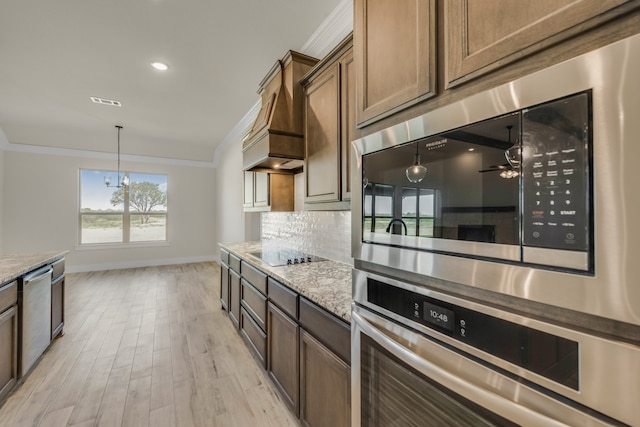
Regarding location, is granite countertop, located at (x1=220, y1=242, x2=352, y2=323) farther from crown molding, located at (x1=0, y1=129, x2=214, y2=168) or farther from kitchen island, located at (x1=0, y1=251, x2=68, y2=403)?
crown molding, located at (x1=0, y1=129, x2=214, y2=168)

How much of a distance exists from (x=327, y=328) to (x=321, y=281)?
0.42m

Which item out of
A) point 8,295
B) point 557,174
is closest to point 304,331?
point 557,174

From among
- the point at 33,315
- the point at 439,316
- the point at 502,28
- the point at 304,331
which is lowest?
the point at 33,315

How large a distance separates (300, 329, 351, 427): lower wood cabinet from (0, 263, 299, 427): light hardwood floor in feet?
1.30

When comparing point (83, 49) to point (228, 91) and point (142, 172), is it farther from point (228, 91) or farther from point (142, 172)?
point (142, 172)

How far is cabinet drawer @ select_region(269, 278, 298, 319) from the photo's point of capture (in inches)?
66.1

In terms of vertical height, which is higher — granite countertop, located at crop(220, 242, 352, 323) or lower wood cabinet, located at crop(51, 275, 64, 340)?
granite countertop, located at crop(220, 242, 352, 323)

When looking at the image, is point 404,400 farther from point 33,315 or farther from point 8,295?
point 33,315

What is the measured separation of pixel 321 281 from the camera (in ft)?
5.77

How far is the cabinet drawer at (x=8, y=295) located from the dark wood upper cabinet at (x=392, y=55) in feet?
8.47

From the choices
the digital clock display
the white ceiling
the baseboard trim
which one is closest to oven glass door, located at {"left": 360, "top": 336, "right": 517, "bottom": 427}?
the digital clock display

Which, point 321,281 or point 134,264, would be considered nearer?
point 321,281

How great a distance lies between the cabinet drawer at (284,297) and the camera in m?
1.68

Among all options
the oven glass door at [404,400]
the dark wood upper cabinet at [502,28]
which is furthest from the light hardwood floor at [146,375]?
the dark wood upper cabinet at [502,28]
